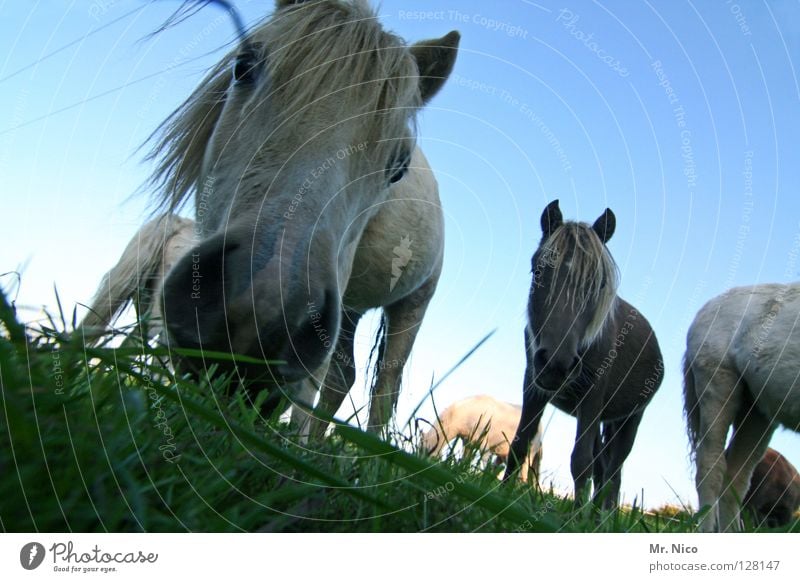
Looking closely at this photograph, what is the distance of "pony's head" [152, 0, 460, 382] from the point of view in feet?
4.60

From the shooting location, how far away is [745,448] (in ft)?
17.9

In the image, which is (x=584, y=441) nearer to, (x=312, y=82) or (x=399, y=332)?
(x=399, y=332)

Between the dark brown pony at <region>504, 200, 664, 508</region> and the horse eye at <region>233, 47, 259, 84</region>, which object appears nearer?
the horse eye at <region>233, 47, 259, 84</region>

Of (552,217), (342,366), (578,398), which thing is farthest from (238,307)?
(578,398)

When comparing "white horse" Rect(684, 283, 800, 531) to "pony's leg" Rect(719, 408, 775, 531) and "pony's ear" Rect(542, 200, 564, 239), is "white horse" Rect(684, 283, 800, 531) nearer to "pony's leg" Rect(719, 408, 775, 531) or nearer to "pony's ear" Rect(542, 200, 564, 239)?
"pony's leg" Rect(719, 408, 775, 531)

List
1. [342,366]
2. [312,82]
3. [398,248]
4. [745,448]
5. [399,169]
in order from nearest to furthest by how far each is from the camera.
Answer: [312,82] < [399,169] < [398,248] < [342,366] < [745,448]

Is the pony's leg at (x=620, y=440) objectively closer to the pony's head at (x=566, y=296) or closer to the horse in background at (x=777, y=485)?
the pony's head at (x=566, y=296)

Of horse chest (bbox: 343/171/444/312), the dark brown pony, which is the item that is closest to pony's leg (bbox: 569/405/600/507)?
the dark brown pony

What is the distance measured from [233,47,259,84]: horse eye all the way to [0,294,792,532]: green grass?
1256 mm

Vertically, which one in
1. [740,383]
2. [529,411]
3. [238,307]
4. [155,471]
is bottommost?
[155,471]

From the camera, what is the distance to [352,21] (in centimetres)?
Answer: 219

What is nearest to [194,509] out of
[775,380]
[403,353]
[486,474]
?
[486,474]
